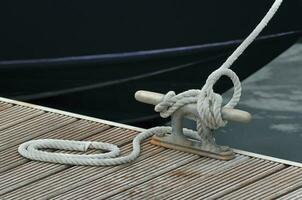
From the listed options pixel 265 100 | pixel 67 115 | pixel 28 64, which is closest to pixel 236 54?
pixel 67 115

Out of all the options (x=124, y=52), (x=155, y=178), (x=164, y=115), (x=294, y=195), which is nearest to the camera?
(x=294, y=195)

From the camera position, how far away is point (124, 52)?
19.2 ft

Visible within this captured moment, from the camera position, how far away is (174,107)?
11.7 feet

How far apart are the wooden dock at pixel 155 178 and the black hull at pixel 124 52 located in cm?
203

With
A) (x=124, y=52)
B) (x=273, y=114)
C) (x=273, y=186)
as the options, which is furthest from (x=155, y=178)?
(x=273, y=114)

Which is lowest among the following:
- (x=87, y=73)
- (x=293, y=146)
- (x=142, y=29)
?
(x=293, y=146)

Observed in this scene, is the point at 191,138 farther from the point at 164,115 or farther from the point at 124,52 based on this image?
the point at 124,52

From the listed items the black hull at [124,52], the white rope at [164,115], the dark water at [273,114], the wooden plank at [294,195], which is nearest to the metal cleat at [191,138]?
the white rope at [164,115]

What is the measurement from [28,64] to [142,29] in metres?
0.84

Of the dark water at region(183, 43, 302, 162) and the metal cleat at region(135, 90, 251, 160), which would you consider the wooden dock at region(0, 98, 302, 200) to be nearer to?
the metal cleat at region(135, 90, 251, 160)

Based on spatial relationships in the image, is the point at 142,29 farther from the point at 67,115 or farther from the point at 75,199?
the point at 75,199

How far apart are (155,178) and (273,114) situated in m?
3.68

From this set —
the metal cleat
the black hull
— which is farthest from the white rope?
the black hull

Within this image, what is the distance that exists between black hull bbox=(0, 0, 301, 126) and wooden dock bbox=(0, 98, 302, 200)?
6.65 feet
